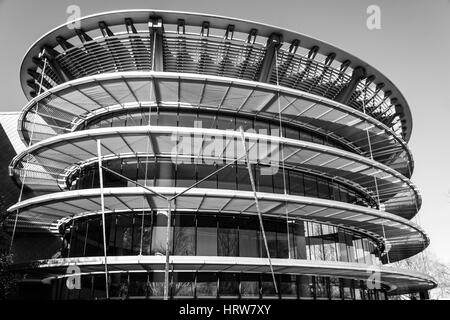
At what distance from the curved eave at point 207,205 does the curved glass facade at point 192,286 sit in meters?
3.57

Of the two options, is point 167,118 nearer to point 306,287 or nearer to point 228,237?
point 228,237

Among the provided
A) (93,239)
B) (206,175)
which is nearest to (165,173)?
(206,175)

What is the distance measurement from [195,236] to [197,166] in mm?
4087

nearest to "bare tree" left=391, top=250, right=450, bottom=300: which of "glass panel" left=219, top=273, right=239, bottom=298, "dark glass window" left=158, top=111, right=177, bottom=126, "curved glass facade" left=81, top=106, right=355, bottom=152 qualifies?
"curved glass facade" left=81, top=106, right=355, bottom=152

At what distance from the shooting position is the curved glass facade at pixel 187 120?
21.4m

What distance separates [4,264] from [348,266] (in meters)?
18.2

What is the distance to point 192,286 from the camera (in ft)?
59.0

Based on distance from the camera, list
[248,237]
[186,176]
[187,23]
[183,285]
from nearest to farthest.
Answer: [183,285] < [248,237] < [186,176] < [187,23]

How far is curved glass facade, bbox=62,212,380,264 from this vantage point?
18.5m

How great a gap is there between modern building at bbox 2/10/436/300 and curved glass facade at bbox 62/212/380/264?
0.25ft

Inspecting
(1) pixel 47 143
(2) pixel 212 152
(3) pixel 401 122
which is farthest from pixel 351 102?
(1) pixel 47 143

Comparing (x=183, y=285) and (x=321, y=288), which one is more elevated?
(x=183, y=285)
